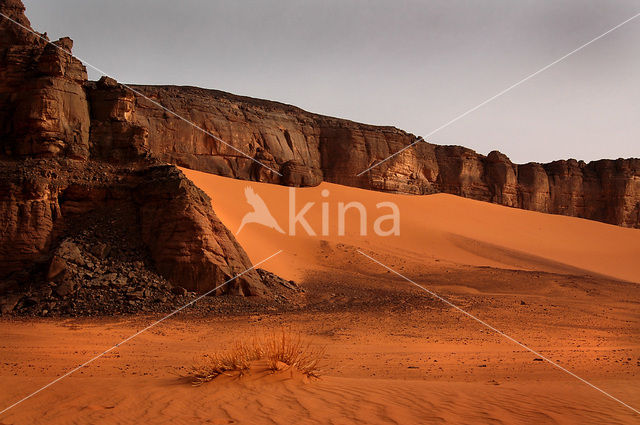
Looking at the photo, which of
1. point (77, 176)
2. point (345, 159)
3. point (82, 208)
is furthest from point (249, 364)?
point (345, 159)

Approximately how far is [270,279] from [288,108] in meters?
25.2

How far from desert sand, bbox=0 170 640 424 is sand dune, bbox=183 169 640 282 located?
0.31 m

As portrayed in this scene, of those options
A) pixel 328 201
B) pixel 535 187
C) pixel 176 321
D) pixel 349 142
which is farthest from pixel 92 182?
pixel 535 187

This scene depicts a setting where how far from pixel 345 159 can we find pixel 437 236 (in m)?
10.3

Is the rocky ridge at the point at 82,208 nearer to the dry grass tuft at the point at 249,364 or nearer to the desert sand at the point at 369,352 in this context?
the desert sand at the point at 369,352

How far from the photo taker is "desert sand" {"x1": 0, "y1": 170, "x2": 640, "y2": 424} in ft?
14.7

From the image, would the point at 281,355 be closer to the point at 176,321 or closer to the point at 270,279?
the point at 176,321

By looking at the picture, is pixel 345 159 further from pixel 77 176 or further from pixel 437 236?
pixel 77 176

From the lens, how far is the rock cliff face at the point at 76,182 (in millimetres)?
10891

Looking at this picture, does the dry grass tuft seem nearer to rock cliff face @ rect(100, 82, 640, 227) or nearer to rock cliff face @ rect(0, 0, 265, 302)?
rock cliff face @ rect(0, 0, 265, 302)

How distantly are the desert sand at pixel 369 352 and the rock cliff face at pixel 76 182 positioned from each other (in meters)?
1.70
